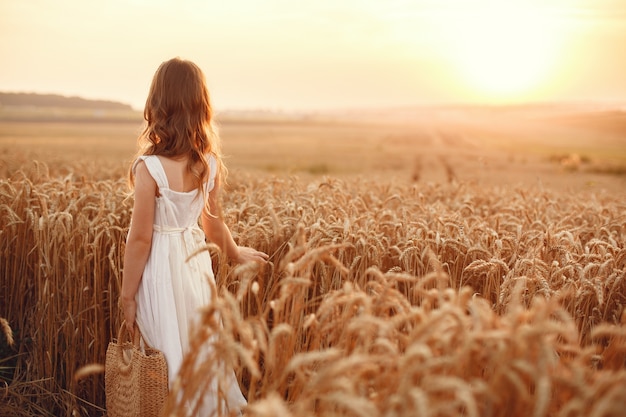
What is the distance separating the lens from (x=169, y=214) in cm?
301

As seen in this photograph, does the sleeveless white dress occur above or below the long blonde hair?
below

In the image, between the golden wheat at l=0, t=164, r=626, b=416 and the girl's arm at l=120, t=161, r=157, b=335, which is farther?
the girl's arm at l=120, t=161, r=157, b=335

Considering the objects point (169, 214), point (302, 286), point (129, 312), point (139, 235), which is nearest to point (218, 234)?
point (169, 214)

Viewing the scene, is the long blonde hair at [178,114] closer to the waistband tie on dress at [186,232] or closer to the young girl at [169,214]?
the young girl at [169,214]

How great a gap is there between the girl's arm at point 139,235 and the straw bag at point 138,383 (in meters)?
0.21

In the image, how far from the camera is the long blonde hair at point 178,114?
299cm

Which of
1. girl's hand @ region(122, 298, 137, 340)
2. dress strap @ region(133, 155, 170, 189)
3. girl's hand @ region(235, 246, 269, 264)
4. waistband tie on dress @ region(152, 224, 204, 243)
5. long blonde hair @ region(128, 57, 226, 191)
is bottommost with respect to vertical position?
girl's hand @ region(122, 298, 137, 340)

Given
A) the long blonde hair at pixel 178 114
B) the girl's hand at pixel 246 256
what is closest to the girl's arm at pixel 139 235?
the long blonde hair at pixel 178 114

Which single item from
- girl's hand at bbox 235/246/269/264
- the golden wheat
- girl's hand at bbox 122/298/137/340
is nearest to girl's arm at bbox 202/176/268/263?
girl's hand at bbox 235/246/269/264

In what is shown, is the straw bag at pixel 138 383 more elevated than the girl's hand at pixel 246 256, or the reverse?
the girl's hand at pixel 246 256

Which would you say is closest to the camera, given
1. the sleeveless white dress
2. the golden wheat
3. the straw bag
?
the golden wheat

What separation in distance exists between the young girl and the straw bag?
11 centimetres

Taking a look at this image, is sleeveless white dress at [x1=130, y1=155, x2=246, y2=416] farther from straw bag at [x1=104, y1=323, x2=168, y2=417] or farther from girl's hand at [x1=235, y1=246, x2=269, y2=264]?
girl's hand at [x1=235, y1=246, x2=269, y2=264]

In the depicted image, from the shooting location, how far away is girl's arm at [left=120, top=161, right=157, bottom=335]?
2.91m
